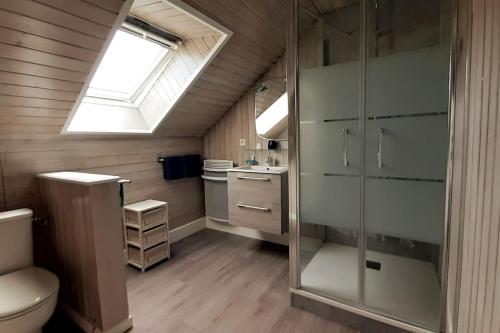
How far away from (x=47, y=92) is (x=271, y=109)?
80.1 inches

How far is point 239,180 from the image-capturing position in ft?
9.13

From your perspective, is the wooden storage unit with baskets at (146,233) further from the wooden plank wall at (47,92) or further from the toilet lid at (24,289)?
the toilet lid at (24,289)

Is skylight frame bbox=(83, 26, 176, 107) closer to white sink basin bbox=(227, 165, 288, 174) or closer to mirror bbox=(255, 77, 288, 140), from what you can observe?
mirror bbox=(255, 77, 288, 140)

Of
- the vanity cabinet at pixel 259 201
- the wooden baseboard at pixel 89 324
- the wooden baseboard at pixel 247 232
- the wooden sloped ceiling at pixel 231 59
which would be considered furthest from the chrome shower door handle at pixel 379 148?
the wooden baseboard at pixel 89 324

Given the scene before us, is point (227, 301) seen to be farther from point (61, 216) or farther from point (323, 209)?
point (61, 216)

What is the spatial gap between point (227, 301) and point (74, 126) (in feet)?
6.25

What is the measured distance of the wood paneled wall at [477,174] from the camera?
2.61 feet

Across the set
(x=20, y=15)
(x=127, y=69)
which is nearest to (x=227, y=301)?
(x=20, y=15)

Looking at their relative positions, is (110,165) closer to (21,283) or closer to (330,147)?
(21,283)

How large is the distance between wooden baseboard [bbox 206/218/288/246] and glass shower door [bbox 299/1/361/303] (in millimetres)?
953

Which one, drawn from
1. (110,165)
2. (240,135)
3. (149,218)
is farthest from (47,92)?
(240,135)

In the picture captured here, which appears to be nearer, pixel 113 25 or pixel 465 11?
pixel 465 11

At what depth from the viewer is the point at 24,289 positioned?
145 cm

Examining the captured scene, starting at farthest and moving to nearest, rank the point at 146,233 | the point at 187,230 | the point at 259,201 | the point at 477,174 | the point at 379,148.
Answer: the point at 187,230 → the point at 259,201 → the point at 146,233 → the point at 379,148 → the point at 477,174
